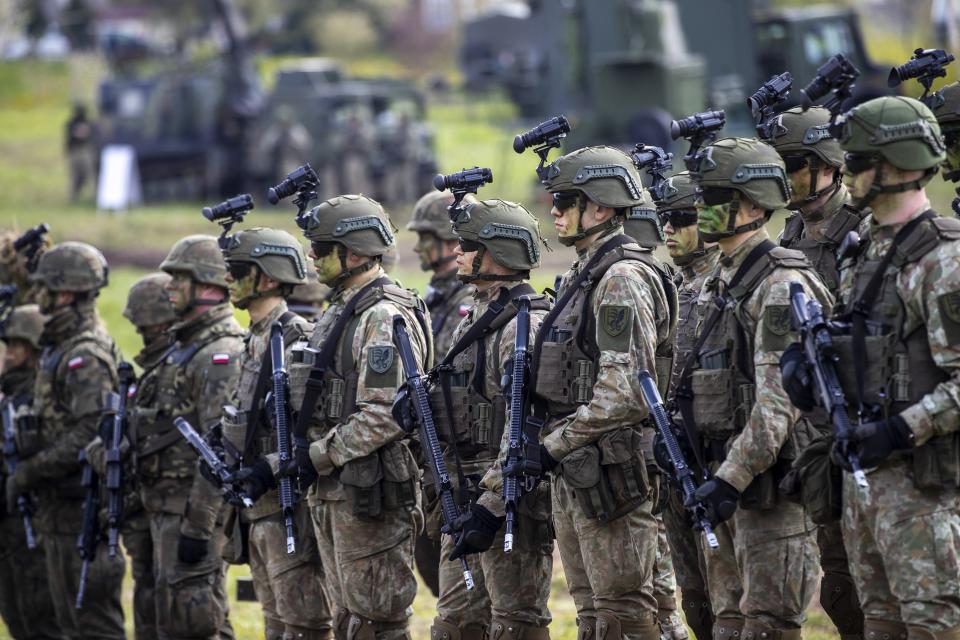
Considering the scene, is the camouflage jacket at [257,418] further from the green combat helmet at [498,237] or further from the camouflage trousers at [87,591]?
the camouflage trousers at [87,591]

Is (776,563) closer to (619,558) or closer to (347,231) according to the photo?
(619,558)

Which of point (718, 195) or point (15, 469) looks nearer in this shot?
point (718, 195)

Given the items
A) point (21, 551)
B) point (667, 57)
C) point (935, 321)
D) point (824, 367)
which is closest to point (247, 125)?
point (667, 57)

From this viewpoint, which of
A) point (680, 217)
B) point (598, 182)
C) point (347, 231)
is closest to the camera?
point (598, 182)

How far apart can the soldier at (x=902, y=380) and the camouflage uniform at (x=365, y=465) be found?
247 centimetres

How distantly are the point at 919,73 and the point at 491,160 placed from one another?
3114cm

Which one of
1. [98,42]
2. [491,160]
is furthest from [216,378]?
[98,42]

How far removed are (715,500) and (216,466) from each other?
2.96 m

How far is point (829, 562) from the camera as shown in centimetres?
763

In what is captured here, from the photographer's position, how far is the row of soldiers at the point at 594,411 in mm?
5953

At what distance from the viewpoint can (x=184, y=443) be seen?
914 centimetres

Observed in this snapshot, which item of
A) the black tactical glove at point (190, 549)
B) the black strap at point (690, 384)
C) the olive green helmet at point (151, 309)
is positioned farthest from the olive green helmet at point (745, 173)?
the olive green helmet at point (151, 309)

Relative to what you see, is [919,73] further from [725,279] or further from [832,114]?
[725,279]

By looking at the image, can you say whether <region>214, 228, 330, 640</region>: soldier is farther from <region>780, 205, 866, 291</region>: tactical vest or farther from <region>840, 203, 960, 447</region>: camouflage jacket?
<region>840, 203, 960, 447</region>: camouflage jacket
